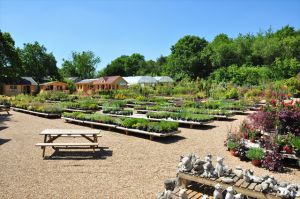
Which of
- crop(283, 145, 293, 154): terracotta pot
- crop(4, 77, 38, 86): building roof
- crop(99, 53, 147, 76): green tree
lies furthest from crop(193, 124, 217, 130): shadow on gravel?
crop(99, 53, 147, 76): green tree

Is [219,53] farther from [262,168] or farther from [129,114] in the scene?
[262,168]

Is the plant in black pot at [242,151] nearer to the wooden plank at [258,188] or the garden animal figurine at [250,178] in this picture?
the garden animal figurine at [250,178]

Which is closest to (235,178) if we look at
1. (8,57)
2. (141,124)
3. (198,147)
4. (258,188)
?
(258,188)

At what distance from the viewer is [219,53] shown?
175 ft

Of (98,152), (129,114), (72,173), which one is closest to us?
(72,173)

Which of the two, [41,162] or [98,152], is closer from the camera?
[41,162]

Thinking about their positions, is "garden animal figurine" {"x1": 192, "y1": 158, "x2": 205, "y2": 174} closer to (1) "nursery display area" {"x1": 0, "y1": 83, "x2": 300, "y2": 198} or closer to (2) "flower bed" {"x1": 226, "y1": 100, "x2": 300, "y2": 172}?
(1) "nursery display area" {"x1": 0, "y1": 83, "x2": 300, "y2": 198}

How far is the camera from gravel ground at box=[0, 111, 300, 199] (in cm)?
581

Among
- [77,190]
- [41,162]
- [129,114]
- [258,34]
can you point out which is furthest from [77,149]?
[258,34]

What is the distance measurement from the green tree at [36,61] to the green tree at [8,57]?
1287 centimetres

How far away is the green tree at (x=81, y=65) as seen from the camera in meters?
77.4

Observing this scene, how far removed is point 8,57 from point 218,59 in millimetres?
37444

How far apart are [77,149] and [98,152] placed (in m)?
0.90

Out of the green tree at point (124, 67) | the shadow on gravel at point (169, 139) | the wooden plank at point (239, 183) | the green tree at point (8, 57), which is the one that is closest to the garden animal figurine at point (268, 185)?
the wooden plank at point (239, 183)
